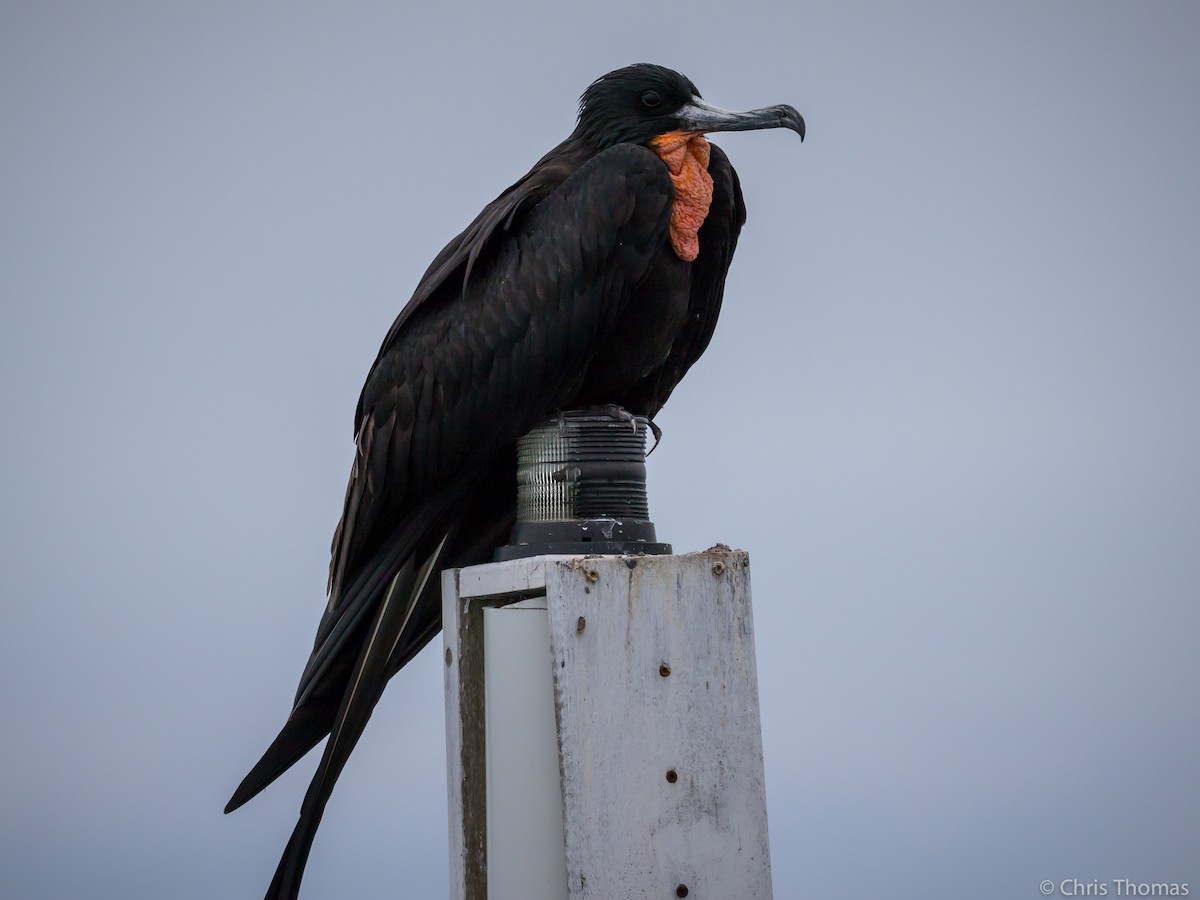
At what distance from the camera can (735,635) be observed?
334cm

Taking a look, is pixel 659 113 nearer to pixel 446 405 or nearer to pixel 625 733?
pixel 446 405

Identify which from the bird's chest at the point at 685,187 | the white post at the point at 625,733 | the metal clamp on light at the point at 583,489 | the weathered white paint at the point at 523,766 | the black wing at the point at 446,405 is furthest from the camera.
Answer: the bird's chest at the point at 685,187

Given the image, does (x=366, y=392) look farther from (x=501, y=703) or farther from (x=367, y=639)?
(x=501, y=703)

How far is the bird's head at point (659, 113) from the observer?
13.8 feet

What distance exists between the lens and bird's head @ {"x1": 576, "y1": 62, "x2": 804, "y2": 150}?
4.19 m

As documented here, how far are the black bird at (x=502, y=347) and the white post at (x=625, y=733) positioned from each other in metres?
0.86

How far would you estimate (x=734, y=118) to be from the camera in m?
4.20

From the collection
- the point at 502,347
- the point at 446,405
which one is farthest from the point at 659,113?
the point at 446,405

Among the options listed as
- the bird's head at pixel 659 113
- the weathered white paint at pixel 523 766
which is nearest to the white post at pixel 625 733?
the weathered white paint at pixel 523 766

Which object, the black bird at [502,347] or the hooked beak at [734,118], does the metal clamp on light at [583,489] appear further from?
the hooked beak at [734,118]

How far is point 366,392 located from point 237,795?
51.6 inches

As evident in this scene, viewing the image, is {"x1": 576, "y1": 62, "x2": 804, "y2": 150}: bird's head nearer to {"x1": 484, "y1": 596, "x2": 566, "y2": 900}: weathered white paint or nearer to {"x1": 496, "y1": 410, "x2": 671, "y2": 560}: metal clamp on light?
{"x1": 496, "y1": 410, "x2": 671, "y2": 560}: metal clamp on light

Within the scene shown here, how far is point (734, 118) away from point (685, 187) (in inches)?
10.7

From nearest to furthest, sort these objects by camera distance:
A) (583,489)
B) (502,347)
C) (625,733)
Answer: (625,733) → (583,489) → (502,347)
